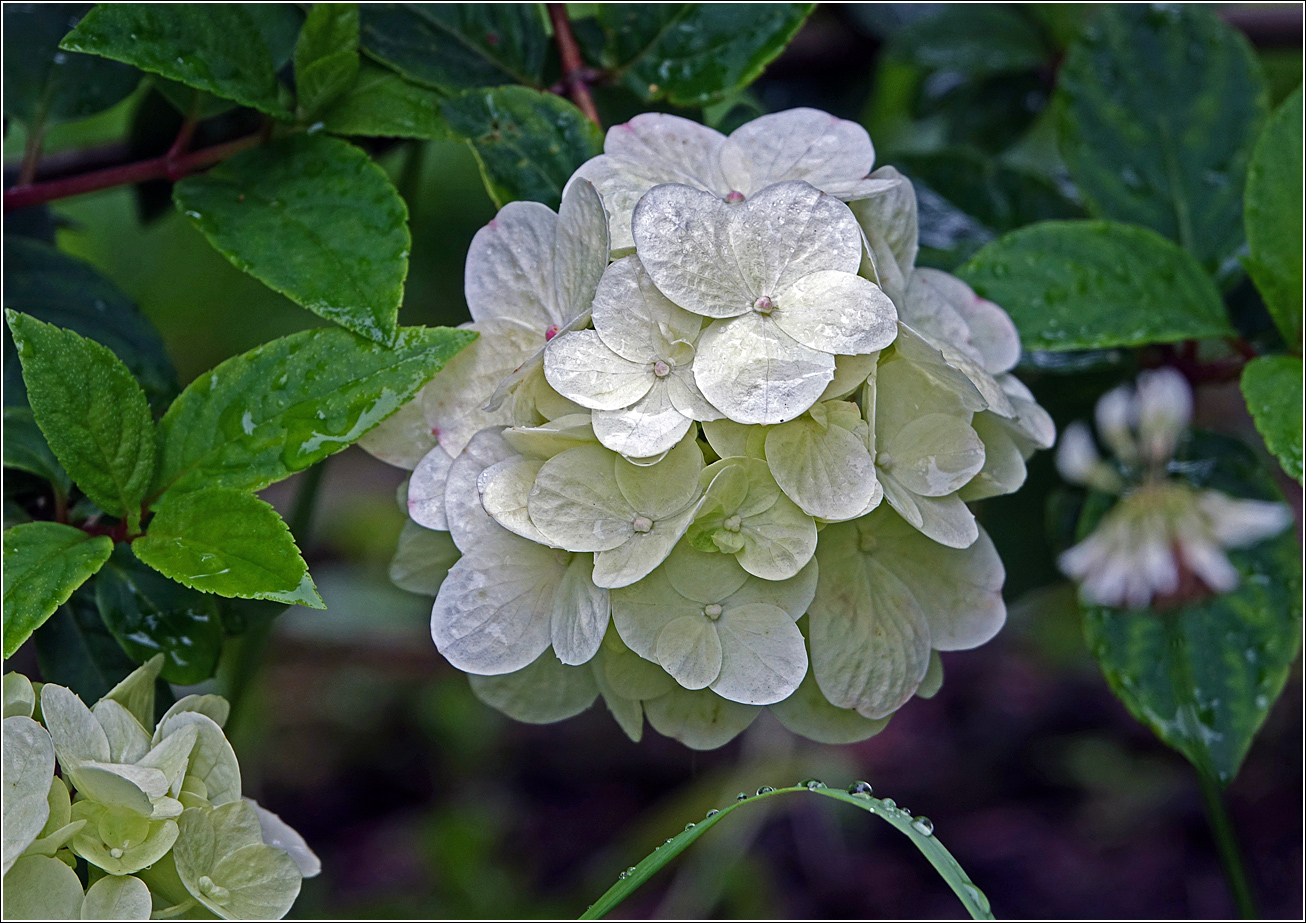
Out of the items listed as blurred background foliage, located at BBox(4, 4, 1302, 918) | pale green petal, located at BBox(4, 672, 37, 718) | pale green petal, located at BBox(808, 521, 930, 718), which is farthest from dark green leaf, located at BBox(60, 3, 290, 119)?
blurred background foliage, located at BBox(4, 4, 1302, 918)

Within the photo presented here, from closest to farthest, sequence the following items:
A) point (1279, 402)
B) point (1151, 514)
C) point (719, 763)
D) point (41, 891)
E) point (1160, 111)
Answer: point (41, 891) < point (1279, 402) < point (1160, 111) < point (1151, 514) < point (719, 763)

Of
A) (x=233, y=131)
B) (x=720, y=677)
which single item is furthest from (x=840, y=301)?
(x=233, y=131)

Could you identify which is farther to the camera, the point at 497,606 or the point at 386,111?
the point at 386,111

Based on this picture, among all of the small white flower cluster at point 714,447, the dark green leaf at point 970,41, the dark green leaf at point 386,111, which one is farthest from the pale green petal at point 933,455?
the dark green leaf at point 970,41

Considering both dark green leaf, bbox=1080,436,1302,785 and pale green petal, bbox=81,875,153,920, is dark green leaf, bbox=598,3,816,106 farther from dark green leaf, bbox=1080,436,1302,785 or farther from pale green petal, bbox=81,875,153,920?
pale green petal, bbox=81,875,153,920

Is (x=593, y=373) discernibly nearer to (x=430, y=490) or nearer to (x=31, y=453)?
(x=430, y=490)

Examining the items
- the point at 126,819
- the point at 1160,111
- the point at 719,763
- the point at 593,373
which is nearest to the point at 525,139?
the point at 593,373
